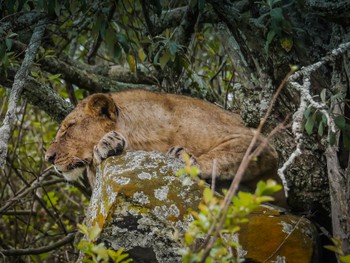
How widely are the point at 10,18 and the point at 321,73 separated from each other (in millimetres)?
2917

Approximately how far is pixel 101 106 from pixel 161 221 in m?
1.81

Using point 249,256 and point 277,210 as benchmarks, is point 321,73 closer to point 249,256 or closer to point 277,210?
point 277,210

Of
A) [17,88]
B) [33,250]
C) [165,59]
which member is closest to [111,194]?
[17,88]

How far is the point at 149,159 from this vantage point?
Result: 4781mm

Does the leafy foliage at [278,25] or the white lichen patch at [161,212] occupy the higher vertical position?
the leafy foliage at [278,25]

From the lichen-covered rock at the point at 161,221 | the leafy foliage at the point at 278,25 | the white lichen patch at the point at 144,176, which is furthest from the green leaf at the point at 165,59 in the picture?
the white lichen patch at the point at 144,176

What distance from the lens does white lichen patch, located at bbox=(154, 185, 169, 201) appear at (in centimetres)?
441

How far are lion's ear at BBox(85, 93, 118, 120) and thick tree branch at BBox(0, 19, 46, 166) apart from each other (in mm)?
626

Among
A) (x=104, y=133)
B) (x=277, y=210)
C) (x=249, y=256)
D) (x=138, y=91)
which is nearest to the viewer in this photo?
(x=249, y=256)

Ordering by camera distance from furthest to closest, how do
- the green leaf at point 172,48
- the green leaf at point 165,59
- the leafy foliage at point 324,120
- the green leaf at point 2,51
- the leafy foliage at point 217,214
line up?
1. the green leaf at point 165,59
2. the green leaf at point 172,48
3. the green leaf at point 2,51
4. the leafy foliage at point 324,120
5. the leafy foliage at point 217,214

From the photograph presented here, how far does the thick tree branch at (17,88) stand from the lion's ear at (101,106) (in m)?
0.63

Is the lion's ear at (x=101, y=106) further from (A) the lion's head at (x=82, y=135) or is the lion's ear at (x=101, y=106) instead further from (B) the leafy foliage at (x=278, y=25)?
(B) the leafy foliage at (x=278, y=25)

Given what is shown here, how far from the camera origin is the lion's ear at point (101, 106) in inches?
228

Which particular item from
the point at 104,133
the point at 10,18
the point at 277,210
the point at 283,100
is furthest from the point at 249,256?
the point at 10,18
